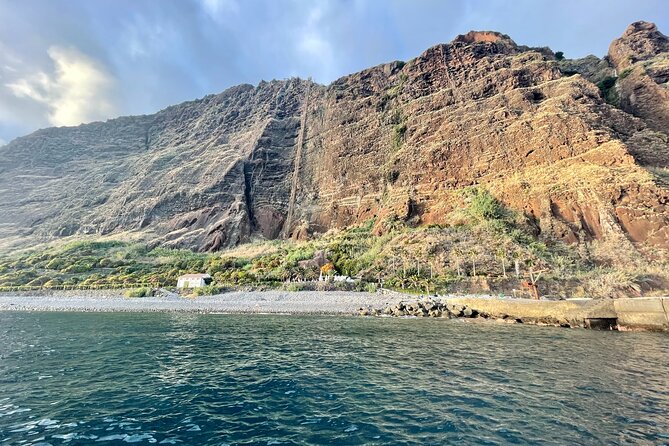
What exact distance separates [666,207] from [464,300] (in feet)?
107

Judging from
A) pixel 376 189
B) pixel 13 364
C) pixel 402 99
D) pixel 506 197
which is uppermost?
pixel 402 99

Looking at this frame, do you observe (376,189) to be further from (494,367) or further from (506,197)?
(494,367)

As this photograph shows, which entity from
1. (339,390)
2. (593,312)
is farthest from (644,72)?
(339,390)

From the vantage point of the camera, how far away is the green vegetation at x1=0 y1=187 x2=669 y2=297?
3806 centimetres

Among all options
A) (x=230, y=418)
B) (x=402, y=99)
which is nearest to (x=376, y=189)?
(x=402, y=99)

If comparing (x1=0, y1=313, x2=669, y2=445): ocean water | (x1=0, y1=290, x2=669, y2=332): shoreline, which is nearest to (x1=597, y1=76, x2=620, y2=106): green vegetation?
(x1=0, y1=290, x2=669, y2=332): shoreline

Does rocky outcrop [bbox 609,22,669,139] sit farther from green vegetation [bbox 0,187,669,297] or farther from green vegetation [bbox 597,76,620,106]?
green vegetation [bbox 0,187,669,297]

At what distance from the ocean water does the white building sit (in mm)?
30135

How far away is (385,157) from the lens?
8250 centimetres

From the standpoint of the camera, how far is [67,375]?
12.5 metres

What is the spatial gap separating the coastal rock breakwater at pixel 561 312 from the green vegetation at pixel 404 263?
31.9 ft

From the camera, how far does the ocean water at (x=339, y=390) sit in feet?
24.9

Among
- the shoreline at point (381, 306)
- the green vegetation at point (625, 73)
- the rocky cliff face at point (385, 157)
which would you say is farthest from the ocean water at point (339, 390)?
the green vegetation at point (625, 73)

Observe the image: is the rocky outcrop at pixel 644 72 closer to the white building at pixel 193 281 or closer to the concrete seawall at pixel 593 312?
the concrete seawall at pixel 593 312
